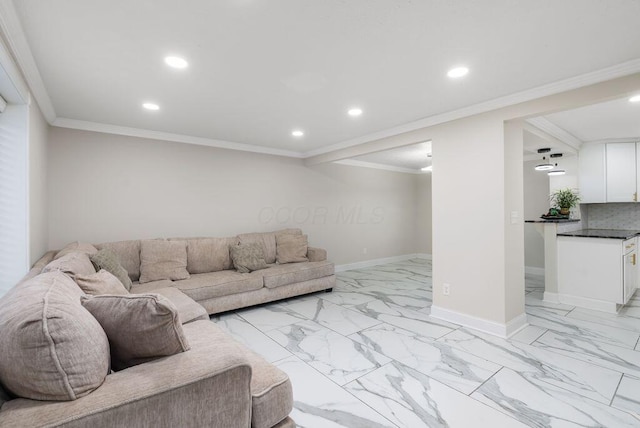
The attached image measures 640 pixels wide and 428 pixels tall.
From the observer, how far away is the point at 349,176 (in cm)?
653

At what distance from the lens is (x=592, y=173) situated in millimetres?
4727

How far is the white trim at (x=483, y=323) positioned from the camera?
3025 mm

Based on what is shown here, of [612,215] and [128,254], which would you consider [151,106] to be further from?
[612,215]

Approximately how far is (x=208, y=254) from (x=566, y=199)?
5.50 m

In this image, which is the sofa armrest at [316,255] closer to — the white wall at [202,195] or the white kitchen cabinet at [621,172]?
the white wall at [202,195]

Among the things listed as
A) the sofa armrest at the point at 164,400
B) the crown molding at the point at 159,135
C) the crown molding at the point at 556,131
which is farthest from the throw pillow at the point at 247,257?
the crown molding at the point at 556,131

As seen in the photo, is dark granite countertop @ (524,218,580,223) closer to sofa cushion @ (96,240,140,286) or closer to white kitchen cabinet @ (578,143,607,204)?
white kitchen cabinet @ (578,143,607,204)

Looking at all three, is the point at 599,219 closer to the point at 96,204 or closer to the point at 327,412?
the point at 327,412

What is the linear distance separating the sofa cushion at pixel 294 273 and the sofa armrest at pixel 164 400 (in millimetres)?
2692

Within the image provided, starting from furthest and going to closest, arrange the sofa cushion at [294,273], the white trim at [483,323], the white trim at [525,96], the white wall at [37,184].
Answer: the sofa cushion at [294,273] → the white trim at [483,323] → the white wall at [37,184] → the white trim at [525,96]

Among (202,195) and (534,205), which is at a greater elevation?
(202,195)

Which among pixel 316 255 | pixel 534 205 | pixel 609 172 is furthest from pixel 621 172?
pixel 316 255

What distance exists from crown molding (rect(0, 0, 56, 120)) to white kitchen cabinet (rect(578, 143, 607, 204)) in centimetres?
668

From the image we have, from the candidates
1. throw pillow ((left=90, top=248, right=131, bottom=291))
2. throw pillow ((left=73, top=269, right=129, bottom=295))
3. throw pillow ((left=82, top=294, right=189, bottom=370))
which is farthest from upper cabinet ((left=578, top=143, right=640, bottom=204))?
throw pillow ((left=90, top=248, right=131, bottom=291))
